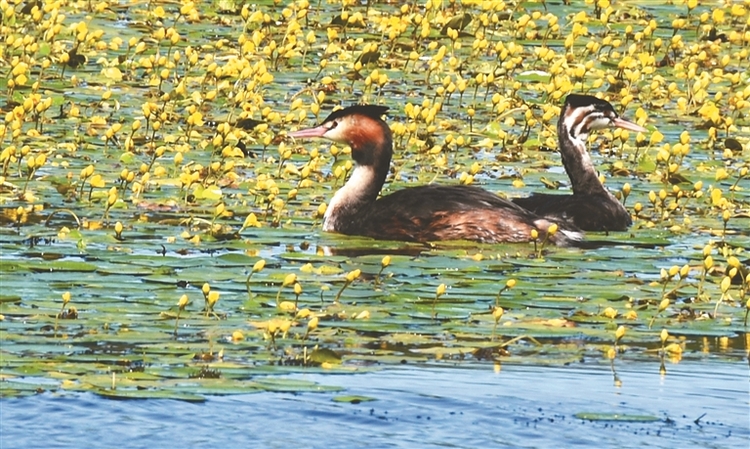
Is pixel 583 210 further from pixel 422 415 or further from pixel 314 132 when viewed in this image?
pixel 422 415

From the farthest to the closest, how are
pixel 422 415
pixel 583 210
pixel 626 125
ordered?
pixel 626 125
pixel 583 210
pixel 422 415

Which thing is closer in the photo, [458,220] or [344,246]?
[344,246]

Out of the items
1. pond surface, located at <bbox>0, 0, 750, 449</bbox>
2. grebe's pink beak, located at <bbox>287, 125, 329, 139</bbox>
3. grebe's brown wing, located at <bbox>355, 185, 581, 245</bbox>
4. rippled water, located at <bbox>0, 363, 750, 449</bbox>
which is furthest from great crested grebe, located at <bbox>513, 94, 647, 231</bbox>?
rippled water, located at <bbox>0, 363, 750, 449</bbox>

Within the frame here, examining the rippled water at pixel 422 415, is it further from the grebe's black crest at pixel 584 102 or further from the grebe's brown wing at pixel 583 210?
the grebe's black crest at pixel 584 102

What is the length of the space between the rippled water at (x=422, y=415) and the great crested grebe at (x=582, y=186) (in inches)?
166

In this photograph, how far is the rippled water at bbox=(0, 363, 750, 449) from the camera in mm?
8219

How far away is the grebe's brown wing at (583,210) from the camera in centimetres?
1355

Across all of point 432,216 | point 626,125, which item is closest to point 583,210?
point 432,216

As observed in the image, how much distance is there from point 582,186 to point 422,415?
19.9 feet

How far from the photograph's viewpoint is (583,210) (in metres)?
13.6

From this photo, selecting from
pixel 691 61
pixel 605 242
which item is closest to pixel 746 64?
pixel 691 61

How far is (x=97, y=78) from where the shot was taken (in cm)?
1806

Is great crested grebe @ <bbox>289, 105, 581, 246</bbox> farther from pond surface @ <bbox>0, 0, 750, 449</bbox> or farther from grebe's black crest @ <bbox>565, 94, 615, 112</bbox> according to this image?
grebe's black crest @ <bbox>565, 94, 615, 112</bbox>

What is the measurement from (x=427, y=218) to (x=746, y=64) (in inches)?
343
